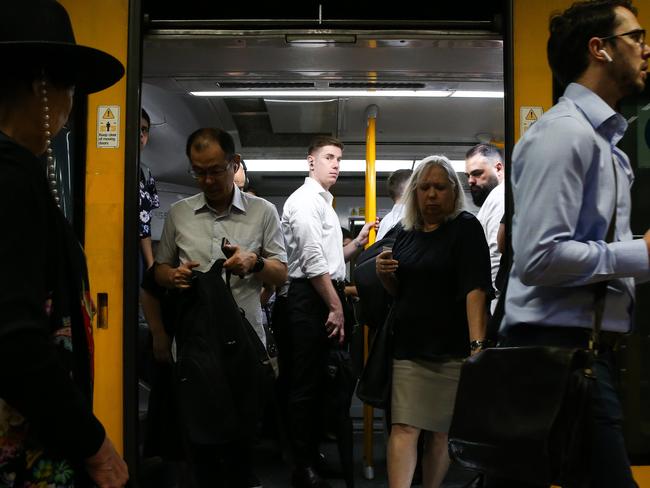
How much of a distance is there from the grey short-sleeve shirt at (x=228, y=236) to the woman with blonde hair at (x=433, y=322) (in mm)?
561

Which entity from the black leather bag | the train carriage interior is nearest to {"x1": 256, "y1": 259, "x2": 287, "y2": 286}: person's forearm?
the train carriage interior

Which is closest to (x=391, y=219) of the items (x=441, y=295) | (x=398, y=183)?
(x=398, y=183)

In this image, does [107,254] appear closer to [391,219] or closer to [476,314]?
[476,314]

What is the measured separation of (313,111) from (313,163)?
1783 mm

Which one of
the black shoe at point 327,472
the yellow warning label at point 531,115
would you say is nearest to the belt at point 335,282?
the black shoe at point 327,472

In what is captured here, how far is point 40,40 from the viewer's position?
48.3 inches

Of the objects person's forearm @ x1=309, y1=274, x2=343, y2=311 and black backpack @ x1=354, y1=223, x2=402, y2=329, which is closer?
black backpack @ x1=354, y1=223, x2=402, y2=329

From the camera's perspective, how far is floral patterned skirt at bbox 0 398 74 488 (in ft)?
3.73

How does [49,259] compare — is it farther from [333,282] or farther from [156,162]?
[156,162]

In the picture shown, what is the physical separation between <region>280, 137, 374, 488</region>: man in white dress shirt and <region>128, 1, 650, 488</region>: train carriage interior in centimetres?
46

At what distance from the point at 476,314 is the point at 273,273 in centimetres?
91

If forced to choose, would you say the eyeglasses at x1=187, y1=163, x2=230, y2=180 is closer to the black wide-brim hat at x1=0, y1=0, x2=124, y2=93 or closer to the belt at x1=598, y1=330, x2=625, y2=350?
the black wide-brim hat at x1=0, y1=0, x2=124, y2=93

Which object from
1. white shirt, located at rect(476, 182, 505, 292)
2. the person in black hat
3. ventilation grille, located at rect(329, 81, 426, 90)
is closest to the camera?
the person in black hat

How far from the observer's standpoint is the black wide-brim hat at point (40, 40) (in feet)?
3.96
